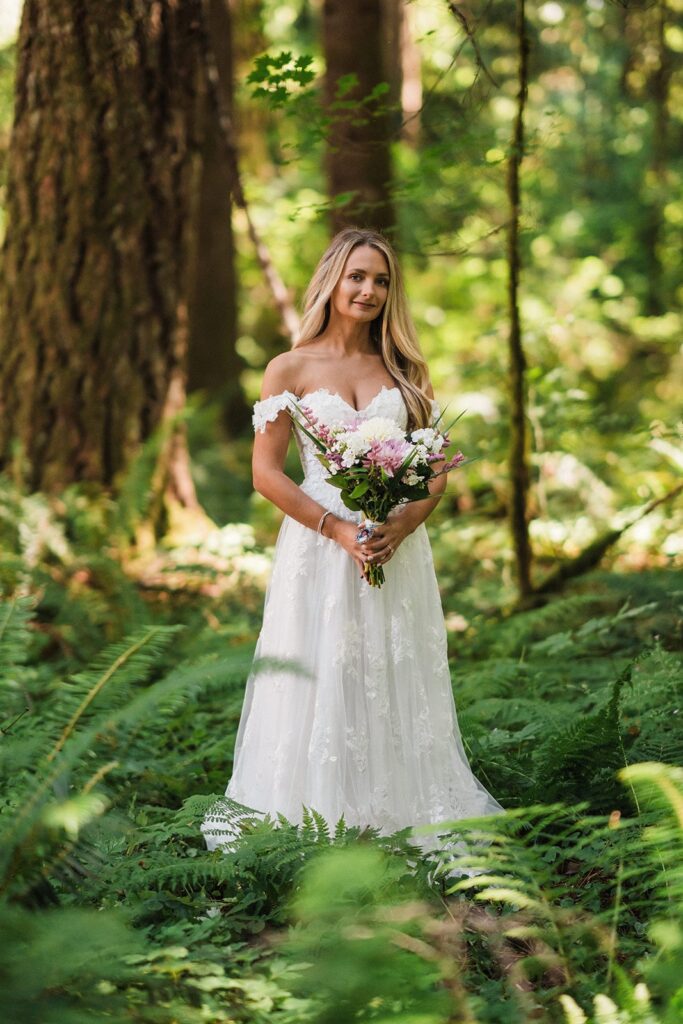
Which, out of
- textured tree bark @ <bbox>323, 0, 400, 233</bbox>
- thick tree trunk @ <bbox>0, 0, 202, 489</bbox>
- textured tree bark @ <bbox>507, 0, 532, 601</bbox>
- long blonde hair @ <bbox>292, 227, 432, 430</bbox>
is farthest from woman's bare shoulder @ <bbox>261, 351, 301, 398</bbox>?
textured tree bark @ <bbox>323, 0, 400, 233</bbox>

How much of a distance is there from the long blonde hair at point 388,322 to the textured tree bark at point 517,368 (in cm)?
→ 166

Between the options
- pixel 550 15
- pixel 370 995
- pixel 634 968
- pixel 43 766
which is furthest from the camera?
pixel 550 15

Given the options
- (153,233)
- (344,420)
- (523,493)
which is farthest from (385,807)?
(153,233)

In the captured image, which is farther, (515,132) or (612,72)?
(612,72)

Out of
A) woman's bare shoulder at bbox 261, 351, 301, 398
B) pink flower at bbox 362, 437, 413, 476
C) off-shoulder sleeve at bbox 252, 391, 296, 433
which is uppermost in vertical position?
woman's bare shoulder at bbox 261, 351, 301, 398

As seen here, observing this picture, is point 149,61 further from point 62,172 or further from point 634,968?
point 634,968

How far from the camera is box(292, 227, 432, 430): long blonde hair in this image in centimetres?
409

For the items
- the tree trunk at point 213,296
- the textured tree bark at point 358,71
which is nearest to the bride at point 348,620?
the textured tree bark at point 358,71

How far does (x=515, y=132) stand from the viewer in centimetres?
538

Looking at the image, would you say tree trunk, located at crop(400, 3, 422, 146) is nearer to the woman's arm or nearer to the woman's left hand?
the woman's arm

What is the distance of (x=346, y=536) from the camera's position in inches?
150

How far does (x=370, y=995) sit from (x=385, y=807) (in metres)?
1.67

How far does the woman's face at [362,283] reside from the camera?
4039mm

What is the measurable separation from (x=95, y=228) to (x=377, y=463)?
3.69 m
